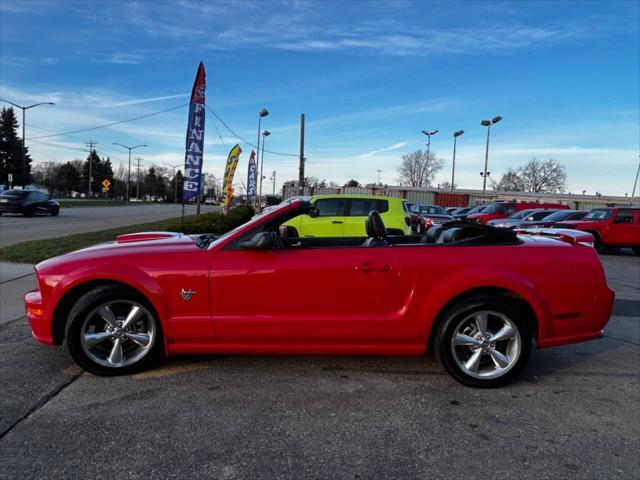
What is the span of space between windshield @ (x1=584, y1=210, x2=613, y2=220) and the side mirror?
599 inches

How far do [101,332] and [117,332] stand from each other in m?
0.14

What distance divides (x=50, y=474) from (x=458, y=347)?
2.87 metres

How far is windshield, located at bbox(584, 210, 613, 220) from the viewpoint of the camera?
14608 mm

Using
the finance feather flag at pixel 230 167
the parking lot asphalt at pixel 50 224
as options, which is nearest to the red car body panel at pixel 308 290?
the parking lot asphalt at pixel 50 224

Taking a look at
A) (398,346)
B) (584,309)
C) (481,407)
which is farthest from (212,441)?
(584,309)

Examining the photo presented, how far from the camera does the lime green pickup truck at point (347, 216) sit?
9141mm

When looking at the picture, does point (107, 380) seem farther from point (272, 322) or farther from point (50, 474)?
point (272, 322)

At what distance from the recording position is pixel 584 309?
3547mm

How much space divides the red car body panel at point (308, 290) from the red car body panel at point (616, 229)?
43.5 feet

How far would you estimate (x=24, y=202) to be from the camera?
22.7 m

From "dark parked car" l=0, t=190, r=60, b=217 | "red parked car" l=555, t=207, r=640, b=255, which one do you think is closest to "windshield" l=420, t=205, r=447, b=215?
"red parked car" l=555, t=207, r=640, b=255

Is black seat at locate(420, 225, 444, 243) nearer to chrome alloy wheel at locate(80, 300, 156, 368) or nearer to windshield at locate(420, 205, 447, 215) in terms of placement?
chrome alloy wheel at locate(80, 300, 156, 368)

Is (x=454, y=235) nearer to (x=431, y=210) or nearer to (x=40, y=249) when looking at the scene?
(x=40, y=249)

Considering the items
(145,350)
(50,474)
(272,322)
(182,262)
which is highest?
(182,262)
